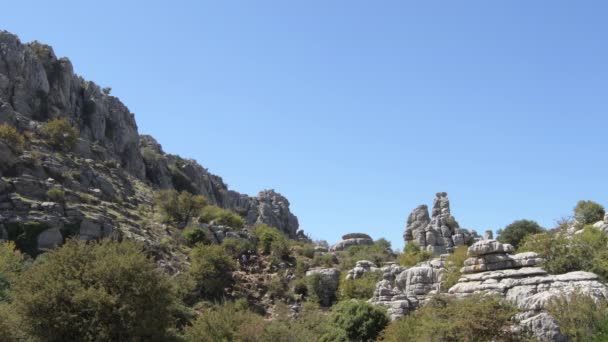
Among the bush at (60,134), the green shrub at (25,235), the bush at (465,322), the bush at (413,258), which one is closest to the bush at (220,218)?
the bush at (60,134)

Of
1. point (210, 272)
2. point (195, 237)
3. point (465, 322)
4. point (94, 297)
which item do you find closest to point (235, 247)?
point (195, 237)

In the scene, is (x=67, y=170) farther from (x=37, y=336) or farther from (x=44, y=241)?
(x=37, y=336)

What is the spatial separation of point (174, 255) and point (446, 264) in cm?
2674

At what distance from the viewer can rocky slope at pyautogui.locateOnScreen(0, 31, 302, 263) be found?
55.0 m

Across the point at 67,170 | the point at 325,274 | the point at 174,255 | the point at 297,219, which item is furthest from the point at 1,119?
the point at 297,219

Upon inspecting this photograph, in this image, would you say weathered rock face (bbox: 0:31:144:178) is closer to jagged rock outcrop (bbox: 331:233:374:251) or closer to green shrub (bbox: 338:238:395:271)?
jagged rock outcrop (bbox: 331:233:374:251)

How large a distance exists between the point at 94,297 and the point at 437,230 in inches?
2190

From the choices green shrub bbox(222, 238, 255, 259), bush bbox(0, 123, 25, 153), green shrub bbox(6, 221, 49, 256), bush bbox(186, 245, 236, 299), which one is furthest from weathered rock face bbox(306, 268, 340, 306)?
bush bbox(0, 123, 25, 153)

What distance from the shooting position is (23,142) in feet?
210

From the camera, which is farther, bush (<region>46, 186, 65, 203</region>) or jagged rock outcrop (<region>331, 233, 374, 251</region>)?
jagged rock outcrop (<region>331, 233, 374, 251</region>)

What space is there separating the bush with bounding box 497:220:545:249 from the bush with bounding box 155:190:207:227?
41.0 metres

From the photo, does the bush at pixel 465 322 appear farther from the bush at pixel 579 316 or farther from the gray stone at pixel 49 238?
the gray stone at pixel 49 238

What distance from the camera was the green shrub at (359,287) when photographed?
52875mm

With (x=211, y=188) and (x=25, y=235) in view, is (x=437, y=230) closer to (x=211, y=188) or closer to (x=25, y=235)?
(x=211, y=188)
